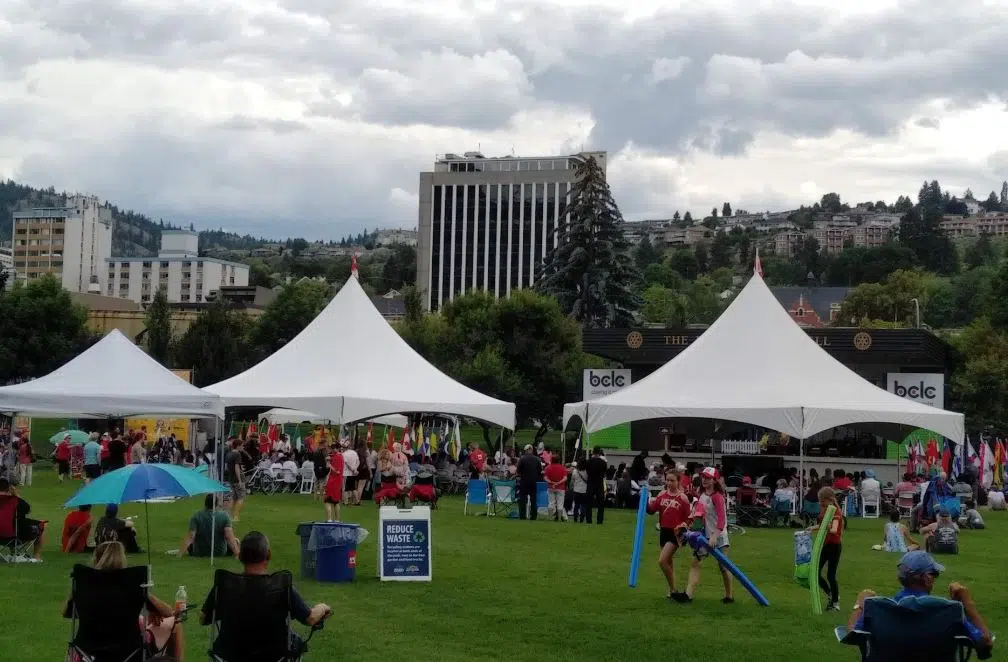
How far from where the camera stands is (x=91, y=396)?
63.6 ft

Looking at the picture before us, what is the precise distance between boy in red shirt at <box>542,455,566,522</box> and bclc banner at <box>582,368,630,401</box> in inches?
557

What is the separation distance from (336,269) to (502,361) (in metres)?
141

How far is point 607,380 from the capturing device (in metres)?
38.4

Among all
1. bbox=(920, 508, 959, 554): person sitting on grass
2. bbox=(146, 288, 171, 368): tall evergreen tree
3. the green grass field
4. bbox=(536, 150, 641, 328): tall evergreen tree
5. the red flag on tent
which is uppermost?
bbox=(536, 150, 641, 328): tall evergreen tree

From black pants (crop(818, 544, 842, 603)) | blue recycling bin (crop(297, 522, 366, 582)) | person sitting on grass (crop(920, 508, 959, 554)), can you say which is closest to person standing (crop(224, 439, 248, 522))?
blue recycling bin (crop(297, 522, 366, 582))

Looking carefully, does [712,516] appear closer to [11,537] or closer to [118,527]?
[118,527]

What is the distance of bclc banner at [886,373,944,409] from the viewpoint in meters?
35.1

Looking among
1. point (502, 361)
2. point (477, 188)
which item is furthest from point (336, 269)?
point (502, 361)

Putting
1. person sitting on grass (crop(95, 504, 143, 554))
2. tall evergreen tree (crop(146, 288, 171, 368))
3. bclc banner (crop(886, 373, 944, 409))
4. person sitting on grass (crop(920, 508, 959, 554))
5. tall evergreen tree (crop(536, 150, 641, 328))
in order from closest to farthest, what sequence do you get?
person sitting on grass (crop(95, 504, 143, 554))
person sitting on grass (crop(920, 508, 959, 554))
bclc banner (crop(886, 373, 944, 409))
tall evergreen tree (crop(536, 150, 641, 328))
tall evergreen tree (crop(146, 288, 171, 368))

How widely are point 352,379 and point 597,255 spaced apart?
32.1m

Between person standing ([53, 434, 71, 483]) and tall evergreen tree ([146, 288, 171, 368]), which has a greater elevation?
tall evergreen tree ([146, 288, 171, 368])

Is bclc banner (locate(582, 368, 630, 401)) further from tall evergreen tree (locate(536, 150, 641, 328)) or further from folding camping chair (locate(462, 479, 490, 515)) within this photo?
tall evergreen tree (locate(536, 150, 641, 328))

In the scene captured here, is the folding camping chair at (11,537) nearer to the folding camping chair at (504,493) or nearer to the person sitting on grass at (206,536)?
the person sitting on grass at (206,536)

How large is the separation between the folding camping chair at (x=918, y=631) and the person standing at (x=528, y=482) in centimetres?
1716
